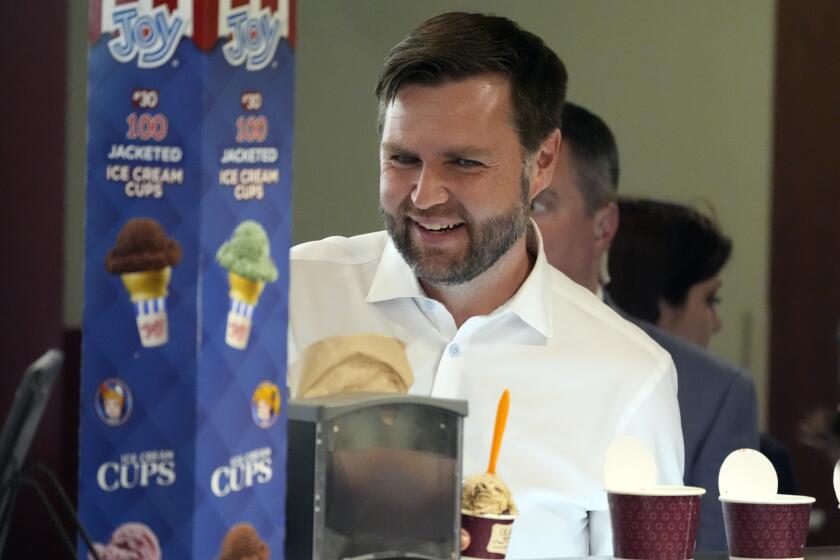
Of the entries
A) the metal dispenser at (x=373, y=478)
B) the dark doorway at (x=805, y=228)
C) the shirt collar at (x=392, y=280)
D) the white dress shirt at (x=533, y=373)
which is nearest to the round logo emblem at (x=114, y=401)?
the metal dispenser at (x=373, y=478)

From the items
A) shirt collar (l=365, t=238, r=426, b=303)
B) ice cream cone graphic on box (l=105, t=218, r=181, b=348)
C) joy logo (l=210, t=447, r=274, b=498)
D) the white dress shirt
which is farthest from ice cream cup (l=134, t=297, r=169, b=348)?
shirt collar (l=365, t=238, r=426, b=303)

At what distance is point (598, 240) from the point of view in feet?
8.40

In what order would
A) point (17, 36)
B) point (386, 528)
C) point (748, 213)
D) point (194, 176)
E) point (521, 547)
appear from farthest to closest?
point (748, 213) → point (17, 36) → point (521, 547) → point (386, 528) → point (194, 176)

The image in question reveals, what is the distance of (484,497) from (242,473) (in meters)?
0.33

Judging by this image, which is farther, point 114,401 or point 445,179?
point 445,179

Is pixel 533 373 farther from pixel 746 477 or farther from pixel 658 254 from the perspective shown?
pixel 658 254

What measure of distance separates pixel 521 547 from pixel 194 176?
3.25 feet

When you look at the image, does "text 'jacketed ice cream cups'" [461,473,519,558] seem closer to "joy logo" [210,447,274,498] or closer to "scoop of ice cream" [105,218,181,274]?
"joy logo" [210,447,274,498]

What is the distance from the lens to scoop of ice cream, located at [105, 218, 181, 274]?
1.13 m

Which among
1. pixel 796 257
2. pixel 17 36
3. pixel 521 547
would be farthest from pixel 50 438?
pixel 796 257


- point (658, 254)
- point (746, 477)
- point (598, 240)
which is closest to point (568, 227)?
point (598, 240)

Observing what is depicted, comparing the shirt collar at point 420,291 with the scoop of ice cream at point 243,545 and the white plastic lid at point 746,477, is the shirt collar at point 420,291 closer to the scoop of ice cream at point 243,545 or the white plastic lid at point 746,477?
the white plastic lid at point 746,477

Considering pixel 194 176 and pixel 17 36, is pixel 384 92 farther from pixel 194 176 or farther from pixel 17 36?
pixel 194 176

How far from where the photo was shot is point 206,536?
1141mm
